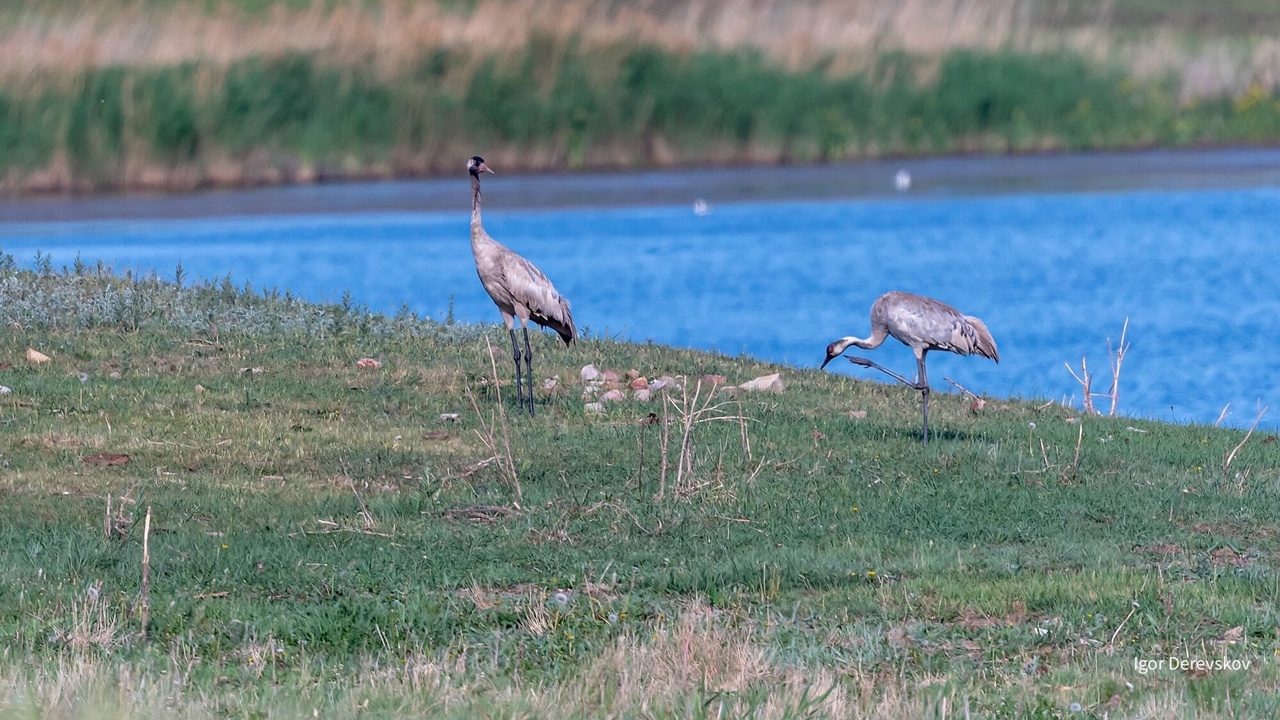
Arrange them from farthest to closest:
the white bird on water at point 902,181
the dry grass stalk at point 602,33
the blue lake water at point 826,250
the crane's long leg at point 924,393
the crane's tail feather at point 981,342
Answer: the dry grass stalk at point 602,33 → the white bird on water at point 902,181 → the blue lake water at point 826,250 → the crane's tail feather at point 981,342 → the crane's long leg at point 924,393

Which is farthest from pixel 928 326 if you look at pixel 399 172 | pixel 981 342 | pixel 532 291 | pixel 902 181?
pixel 399 172

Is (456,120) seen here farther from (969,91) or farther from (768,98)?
(969,91)

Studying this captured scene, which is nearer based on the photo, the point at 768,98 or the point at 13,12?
the point at 768,98

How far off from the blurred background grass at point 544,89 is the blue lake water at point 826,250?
3.28ft

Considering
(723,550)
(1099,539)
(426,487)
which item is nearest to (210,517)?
(426,487)

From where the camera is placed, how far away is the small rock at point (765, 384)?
1334 cm

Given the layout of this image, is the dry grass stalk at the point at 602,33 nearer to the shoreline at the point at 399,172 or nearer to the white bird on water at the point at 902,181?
the shoreline at the point at 399,172

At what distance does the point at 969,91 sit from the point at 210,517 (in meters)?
27.4

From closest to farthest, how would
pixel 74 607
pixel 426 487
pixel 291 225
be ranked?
pixel 74 607 < pixel 426 487 < pixel 291 225

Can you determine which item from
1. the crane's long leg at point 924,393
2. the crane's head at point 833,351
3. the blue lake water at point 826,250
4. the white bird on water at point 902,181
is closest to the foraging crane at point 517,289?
the crane's head at point 833,351

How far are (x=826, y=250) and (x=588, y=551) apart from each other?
60.7ft

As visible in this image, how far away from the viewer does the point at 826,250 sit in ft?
87.9

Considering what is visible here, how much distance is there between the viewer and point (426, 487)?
9.99 m

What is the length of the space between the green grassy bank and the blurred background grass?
0.13ft
